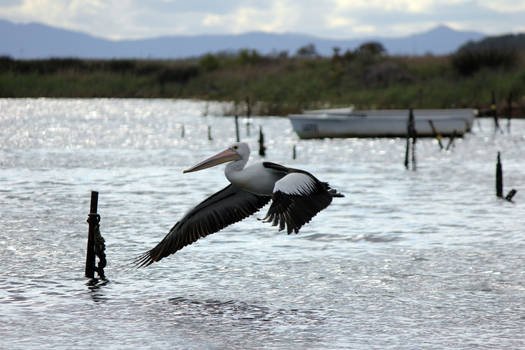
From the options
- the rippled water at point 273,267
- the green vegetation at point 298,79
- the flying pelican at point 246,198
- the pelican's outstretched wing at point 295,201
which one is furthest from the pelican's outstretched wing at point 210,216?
the green vegetation at point 298,79

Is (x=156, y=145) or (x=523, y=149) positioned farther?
(x=156, y=145)

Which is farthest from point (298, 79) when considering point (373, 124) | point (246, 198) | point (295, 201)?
point (295, 201)

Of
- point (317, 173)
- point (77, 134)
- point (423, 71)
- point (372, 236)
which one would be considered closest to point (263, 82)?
point (423, 71)

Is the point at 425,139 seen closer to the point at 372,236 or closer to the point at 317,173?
the point at 317,173

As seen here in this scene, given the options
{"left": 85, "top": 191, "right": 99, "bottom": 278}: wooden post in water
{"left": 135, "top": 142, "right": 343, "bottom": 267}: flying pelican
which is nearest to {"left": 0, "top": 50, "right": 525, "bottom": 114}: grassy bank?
{"left": 135, "top": 142, "right": 343, "bottom": 267}: flying pelican

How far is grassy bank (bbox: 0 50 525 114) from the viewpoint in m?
43.4

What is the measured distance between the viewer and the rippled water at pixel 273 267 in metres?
7.86

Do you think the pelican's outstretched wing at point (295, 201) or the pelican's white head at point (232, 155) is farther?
the pelican's white head at point (232, 155)

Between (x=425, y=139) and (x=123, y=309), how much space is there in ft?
89.4

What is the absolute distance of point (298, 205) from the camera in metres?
7.98

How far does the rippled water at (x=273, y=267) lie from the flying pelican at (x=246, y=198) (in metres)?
0.64

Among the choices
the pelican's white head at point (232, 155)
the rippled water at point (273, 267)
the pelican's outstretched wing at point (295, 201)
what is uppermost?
the pelican's white head at point (232, 155)

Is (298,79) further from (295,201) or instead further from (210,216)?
(295,201)

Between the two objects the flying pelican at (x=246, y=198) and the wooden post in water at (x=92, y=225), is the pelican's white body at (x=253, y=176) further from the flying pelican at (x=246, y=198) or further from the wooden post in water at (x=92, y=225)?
the wooden post in water at (x=92, y=225)
